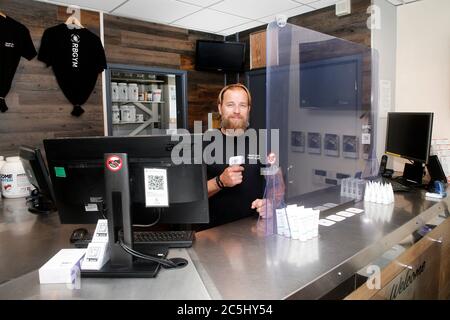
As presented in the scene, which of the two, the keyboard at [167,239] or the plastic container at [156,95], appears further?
the plastic container at [156,95]

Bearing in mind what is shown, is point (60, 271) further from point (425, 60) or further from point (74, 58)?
point (425, 60)

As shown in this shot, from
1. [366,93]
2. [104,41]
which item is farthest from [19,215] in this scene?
[366,93]

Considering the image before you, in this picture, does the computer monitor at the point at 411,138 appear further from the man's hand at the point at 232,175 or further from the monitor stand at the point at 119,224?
the monitor stand at the point at 119,224

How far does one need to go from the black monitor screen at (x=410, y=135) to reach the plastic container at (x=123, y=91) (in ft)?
12.2

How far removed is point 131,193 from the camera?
4.23ft

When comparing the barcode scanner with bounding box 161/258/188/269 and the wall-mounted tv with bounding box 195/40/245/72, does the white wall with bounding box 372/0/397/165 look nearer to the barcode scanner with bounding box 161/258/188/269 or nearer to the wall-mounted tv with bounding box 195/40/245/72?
the wall-mounted tv with bounding box 195/40/245/72

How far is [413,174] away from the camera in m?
2.73

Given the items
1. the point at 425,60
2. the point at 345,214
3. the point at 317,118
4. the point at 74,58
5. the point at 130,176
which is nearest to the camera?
the point at 130,176

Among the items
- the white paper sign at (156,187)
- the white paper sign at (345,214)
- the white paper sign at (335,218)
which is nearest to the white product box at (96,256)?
the white paper sign at (156,187)

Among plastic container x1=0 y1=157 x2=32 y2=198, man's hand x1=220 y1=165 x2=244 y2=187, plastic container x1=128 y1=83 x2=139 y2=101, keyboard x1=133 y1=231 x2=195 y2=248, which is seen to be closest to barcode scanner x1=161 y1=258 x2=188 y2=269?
keyboard x1=133 y1=231 x2=195 y2=248

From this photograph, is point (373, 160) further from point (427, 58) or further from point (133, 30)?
point (133, 30)

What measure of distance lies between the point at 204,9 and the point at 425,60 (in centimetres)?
218

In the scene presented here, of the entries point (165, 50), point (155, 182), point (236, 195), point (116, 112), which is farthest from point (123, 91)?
point (155, 182)

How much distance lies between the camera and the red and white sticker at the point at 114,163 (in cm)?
121
